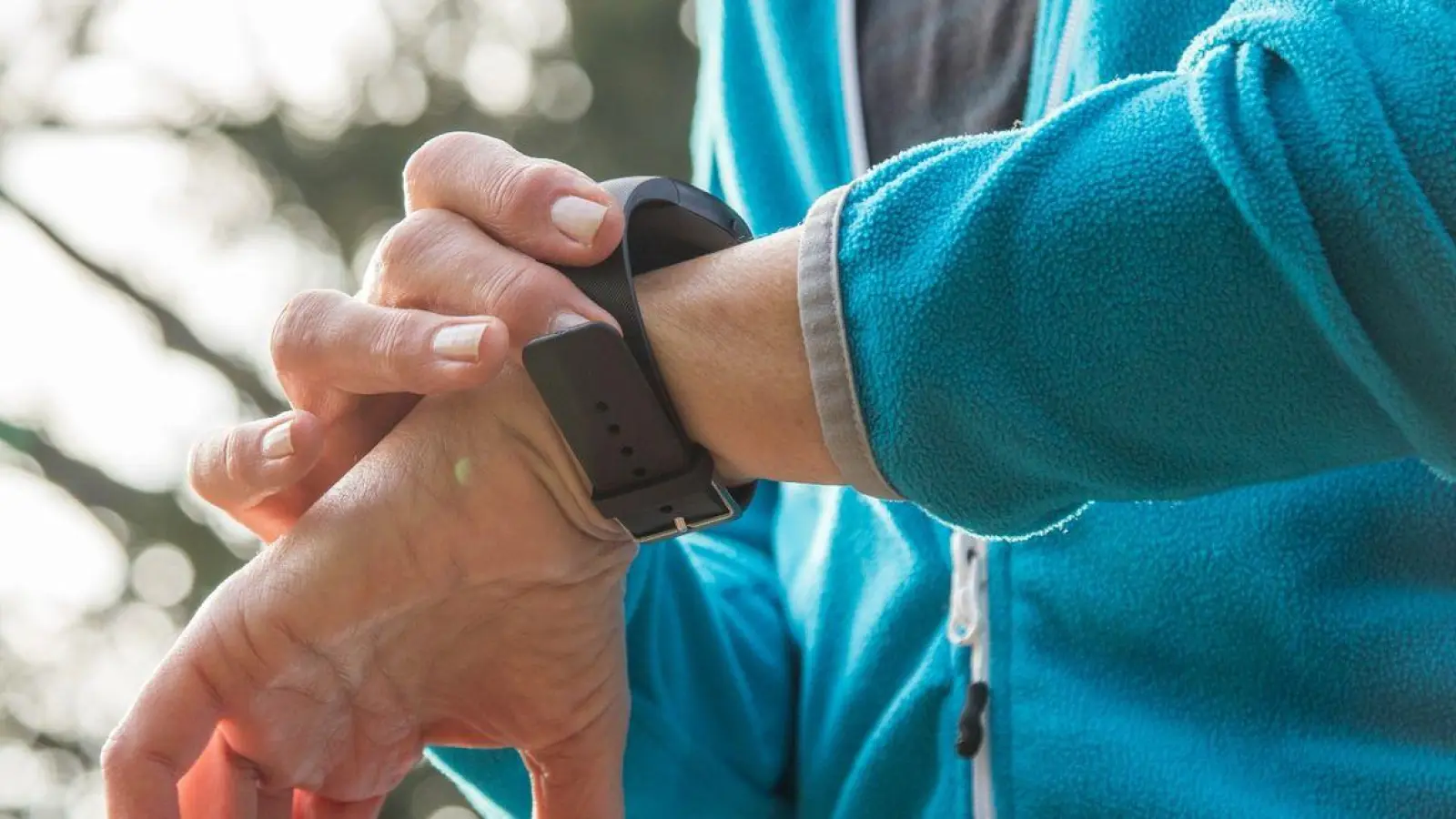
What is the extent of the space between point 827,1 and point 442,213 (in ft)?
1.95

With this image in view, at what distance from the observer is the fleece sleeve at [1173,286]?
690 millimetres

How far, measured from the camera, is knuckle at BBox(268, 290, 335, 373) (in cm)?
97

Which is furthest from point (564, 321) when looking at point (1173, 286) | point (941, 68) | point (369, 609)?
point (941, 68)

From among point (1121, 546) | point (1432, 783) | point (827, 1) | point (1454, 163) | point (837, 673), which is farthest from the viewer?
point (827, 1)

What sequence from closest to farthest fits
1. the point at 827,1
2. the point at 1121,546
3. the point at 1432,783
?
1. the point at 1432,783
2. the point at 1121,546
3. the point at 827,1

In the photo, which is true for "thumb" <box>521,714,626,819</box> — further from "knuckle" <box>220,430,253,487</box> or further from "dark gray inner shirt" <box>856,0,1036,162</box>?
"dark gray inner shirt" <box>856,0,1036,162</box>

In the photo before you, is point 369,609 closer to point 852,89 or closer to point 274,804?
point 274,804

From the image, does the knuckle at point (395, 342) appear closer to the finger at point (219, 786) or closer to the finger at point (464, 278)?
the finger at point (464, 278)

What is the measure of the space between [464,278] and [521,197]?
67 mm

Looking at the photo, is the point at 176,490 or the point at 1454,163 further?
the point at 176,490

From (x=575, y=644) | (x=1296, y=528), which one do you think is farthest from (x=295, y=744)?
(x=1296, y=528)

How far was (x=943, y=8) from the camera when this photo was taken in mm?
1326

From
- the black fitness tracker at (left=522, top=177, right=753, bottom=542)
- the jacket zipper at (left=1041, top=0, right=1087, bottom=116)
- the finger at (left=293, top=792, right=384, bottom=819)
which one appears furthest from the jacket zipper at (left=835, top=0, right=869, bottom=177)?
the finger at (left=293, top=792, right=384, bottom=819)

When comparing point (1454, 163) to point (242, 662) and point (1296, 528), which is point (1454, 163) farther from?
point (242, 662)
